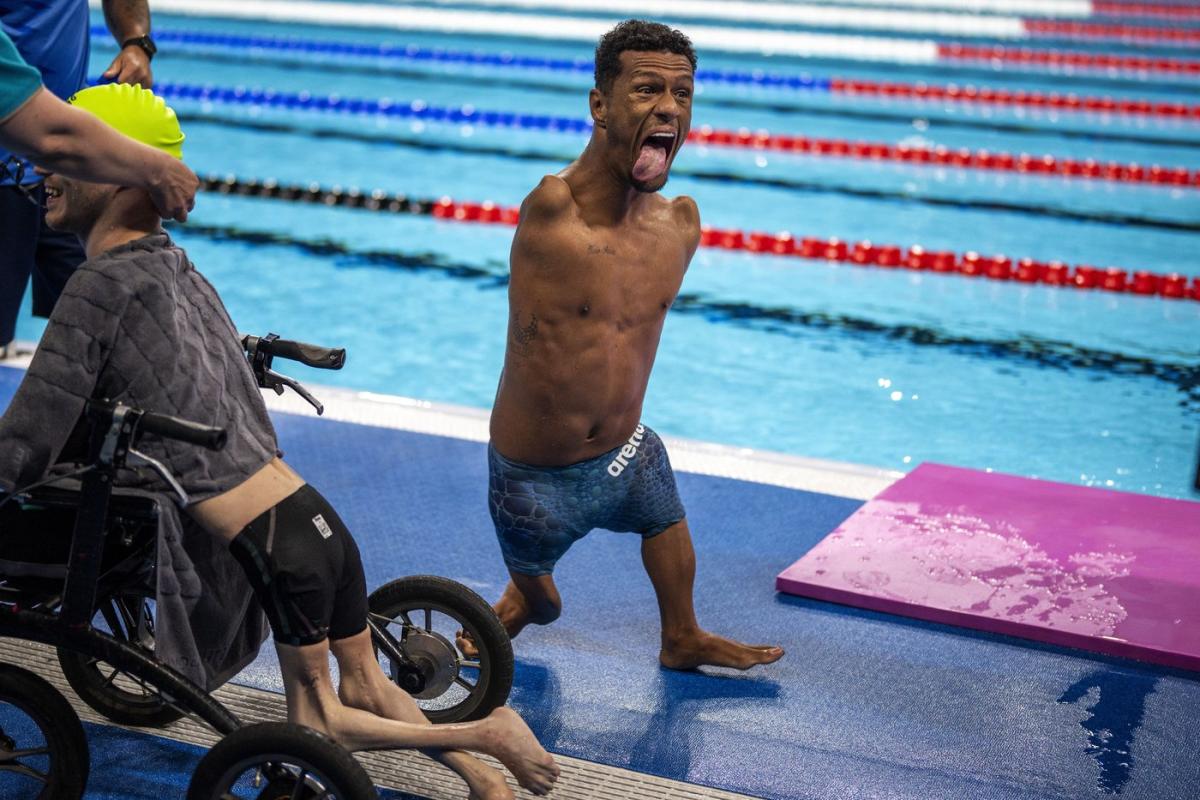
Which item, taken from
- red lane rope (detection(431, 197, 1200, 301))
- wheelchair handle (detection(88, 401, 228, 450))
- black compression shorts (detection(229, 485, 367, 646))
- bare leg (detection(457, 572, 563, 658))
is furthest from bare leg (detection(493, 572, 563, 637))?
red lane rope (detection(431, 197, 1200, 301))

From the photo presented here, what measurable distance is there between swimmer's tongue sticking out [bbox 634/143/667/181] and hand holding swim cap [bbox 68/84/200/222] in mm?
944

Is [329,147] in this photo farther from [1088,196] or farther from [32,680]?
[32,680]

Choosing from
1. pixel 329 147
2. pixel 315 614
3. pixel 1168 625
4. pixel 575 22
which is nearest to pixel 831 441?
pixel 1168 625

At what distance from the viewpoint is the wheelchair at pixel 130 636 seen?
94.2 inches

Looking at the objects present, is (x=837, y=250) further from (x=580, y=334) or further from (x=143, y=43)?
(x=580, y=334)

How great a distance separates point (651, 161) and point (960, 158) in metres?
8.54

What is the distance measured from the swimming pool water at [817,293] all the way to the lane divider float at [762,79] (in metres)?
0.81

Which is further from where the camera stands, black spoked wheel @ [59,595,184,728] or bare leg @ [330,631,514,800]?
black spoked wheel @ [59,595,184,728]

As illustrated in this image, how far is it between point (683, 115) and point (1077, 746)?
156 cm

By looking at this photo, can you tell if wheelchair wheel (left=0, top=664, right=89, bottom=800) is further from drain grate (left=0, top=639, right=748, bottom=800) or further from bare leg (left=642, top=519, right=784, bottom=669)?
bare leg (left=642, top=519, right=784, bottom=669)

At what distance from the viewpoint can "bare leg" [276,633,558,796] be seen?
8.34 feet

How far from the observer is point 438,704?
325cm

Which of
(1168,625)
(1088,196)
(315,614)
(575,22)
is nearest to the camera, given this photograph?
(315,614)

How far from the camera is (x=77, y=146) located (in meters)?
2.37
